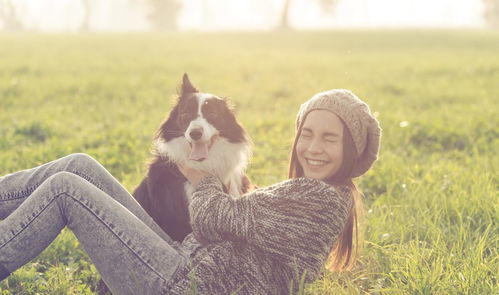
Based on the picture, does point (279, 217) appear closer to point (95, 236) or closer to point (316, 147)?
point (316, 147)

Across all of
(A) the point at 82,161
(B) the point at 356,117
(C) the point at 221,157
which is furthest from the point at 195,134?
(B) the point at 356,117

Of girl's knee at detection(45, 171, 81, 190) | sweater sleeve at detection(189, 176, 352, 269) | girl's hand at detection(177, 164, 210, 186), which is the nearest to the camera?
sweater sleeve at detection(189, 176, 352, 269)

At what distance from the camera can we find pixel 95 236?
7.89 ft

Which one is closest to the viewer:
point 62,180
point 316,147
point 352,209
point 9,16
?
point 62,180

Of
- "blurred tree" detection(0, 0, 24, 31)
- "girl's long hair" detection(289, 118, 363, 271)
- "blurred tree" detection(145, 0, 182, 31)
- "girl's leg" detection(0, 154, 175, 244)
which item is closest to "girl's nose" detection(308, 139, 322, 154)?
"girl's long hair" detection(289, 118, 363, 271)

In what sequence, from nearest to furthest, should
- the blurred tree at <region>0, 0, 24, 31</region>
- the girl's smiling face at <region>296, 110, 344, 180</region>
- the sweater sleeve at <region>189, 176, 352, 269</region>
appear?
the sweater sleeve at <region>189, 176, 352, 269</region>
the girl's smiling face at <region>296, 110, 344, 180</region>
the blurred tree at <region>0, 0, 24, 31</region>

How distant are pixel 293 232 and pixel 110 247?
3.09 feet

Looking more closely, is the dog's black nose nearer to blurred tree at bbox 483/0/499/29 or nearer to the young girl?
the young girl

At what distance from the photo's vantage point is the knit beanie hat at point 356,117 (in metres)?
2.55

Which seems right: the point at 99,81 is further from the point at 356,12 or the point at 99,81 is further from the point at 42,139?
the point at 356,12

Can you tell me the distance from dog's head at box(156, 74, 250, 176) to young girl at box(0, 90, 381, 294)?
422mm

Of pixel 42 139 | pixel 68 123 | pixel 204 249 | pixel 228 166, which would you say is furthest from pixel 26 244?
pixel 68 123

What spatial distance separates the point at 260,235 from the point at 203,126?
904 millimetres

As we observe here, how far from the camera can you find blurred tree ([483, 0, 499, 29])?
55.0m
